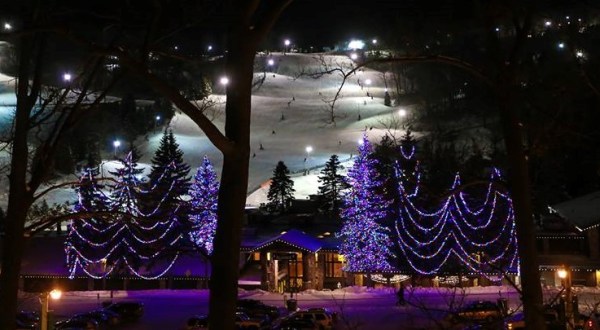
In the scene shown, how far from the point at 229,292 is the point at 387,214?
109 ft

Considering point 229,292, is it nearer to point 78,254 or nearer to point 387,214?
point 387,214

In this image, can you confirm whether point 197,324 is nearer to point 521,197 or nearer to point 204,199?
point 204,199

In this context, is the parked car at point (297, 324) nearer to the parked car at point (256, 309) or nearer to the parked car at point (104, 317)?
the parked car at point (256, 309)

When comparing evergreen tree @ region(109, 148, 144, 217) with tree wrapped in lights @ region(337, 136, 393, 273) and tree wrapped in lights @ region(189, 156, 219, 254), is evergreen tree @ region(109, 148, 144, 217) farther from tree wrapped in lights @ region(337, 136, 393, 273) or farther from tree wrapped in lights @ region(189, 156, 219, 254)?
tree wrapped in lights @ region(337, 136, 393, 273)

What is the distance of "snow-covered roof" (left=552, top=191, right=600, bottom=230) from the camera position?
3519 centimetres

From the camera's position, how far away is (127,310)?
3127cm

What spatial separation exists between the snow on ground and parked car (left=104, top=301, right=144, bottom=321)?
23.2 metres

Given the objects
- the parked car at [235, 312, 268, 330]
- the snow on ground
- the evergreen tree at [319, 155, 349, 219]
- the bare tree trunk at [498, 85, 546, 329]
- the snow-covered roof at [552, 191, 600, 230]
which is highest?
the snow on ground

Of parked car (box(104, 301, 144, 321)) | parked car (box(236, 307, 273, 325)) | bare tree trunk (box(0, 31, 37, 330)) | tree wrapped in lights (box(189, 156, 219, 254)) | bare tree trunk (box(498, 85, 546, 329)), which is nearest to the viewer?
bare tree trunk (box(498, 85, 546, 329))

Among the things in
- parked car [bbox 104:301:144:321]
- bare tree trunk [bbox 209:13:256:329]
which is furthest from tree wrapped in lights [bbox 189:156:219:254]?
bare tree trunk [bbox 209:13:256:329]

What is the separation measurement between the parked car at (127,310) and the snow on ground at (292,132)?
23225 mm

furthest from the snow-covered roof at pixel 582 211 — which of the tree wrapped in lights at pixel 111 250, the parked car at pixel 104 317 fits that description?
the parked car at pixel 104 317

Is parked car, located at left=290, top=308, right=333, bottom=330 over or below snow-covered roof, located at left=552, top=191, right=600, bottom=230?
below

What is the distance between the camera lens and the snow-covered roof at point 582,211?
1385 inches
